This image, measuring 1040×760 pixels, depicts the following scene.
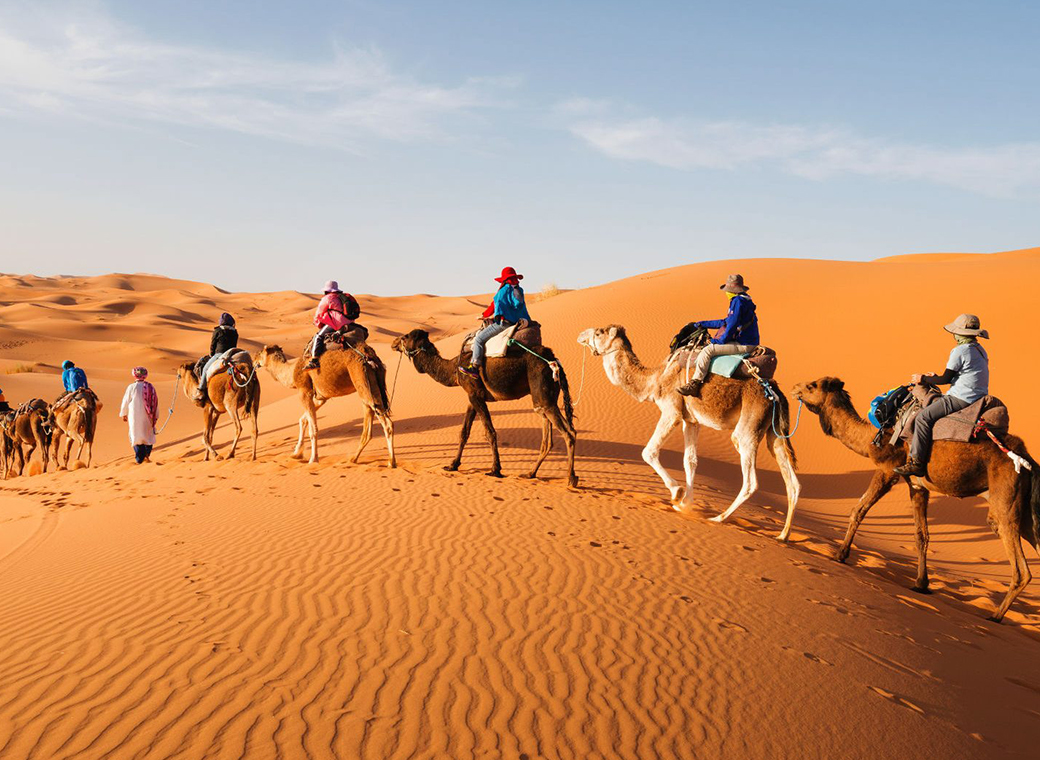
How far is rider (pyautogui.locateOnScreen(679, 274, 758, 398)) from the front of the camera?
29.5 ft

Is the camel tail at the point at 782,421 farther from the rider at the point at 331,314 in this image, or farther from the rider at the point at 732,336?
the rider at the point at 331,314

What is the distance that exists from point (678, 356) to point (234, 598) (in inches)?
249

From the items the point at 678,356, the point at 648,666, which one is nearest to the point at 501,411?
the point at 678,356

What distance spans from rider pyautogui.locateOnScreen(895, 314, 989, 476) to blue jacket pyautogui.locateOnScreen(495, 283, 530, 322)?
552 cm

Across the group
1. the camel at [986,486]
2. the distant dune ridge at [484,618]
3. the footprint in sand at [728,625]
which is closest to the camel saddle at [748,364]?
the camel at [986,486]

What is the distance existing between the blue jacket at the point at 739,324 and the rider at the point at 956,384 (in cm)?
211

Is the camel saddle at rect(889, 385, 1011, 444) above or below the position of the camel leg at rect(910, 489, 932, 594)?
above

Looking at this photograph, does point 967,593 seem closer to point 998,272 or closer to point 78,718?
point 78,718

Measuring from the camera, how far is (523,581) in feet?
20.9

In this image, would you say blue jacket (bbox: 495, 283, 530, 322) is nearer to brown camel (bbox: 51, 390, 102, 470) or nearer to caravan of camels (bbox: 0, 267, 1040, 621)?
caravan of camels (bbox: 0, 267, 1040, 621)

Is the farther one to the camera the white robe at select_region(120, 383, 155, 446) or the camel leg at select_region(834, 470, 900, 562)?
the white robe at select_region(120, 383, 155, 446)

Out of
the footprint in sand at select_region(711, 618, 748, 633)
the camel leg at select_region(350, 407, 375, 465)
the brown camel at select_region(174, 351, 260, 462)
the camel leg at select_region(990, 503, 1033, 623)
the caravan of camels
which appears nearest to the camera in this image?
the footprint in sand at select_region(711, 618, 748, 633)

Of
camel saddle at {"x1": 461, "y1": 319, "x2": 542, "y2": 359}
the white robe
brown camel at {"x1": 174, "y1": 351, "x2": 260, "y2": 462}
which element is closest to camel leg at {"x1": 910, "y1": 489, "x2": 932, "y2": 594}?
camel saddle at {"x1": 461, "y1": 319, "x2": 542, "y2": 359}

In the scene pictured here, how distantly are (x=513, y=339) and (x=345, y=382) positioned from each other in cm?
351
